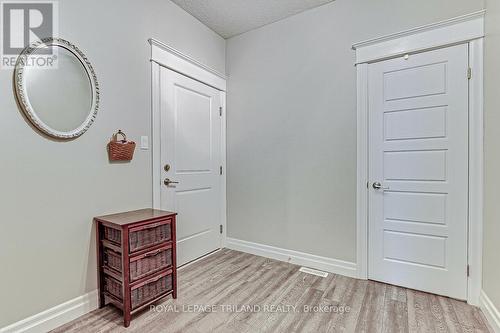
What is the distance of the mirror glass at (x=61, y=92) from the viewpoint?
164 centimetres

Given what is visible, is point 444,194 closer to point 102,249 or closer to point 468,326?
point 468,326

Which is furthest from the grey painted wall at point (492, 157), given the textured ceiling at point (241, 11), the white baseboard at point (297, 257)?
the textured ceiling at point (241, 11)

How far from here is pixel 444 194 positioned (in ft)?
6.75

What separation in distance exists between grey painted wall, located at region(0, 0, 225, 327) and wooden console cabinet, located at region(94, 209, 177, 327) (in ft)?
0.40

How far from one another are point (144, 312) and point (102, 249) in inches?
21.9

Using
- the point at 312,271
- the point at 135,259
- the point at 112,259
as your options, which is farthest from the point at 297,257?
the point at 112,259

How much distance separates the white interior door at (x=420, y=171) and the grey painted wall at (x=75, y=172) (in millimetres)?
2087

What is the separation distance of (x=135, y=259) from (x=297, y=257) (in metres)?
1.66

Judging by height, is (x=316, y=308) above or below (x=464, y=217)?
below

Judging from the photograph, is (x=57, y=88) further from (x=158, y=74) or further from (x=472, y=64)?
(x=472, y=64)

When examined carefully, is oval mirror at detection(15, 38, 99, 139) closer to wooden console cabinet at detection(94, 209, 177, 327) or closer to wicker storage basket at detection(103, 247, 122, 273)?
wooden console cabinet at detection(94, 209, 177, 327)

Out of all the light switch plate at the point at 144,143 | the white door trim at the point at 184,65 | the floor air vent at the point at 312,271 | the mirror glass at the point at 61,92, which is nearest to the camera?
the mirror glass at the point at 61,92

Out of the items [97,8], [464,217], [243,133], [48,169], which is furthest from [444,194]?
[97,8]

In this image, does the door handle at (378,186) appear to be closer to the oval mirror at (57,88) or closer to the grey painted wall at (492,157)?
the grey painted wall at (492,157)
